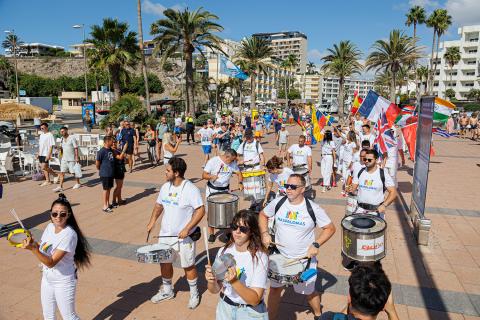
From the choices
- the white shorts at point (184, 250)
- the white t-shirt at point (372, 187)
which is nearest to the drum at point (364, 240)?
the white t-shirt at point (372, 187)

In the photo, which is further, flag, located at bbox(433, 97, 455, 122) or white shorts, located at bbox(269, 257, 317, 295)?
flag, located at bbox(433, 97, 455, 122)

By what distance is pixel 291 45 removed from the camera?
18600 cm

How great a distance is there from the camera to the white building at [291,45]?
18427 centimetres

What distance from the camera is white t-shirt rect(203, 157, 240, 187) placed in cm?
667

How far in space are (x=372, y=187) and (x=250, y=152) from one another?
11.4ft

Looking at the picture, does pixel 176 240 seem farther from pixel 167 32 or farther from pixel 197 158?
pixel 167 32

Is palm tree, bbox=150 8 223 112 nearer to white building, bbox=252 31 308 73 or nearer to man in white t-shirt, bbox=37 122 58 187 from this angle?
man in white t-shirt, bbox=37 122 58 187

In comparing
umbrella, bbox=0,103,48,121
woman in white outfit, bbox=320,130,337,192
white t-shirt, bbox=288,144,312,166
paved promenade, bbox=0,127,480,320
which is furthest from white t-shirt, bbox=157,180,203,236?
umbrella, bbox=0,103,48,121

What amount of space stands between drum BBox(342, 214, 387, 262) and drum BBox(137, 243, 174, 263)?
212cm

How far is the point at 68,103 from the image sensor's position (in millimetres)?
79000

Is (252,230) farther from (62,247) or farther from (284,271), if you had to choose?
(62,247)

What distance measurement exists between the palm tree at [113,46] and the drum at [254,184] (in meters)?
25.2

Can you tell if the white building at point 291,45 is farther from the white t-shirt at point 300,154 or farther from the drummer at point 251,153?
the drummer at point 251,153

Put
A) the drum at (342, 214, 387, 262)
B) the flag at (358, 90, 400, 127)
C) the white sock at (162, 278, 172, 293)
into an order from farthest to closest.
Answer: the flag at (358, 90, 400, 127)
the white sock at (162, 278, 172, 293)
the drum at (342, 214, 387, 262)
